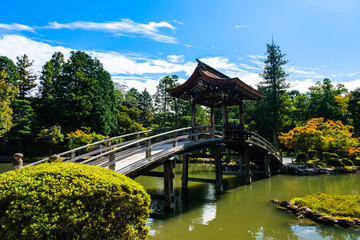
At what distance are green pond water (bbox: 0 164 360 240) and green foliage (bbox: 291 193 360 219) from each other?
0.82 metres

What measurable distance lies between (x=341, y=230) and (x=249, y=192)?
20.1ft

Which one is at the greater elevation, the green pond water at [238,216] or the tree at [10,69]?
the tree at [10,69]

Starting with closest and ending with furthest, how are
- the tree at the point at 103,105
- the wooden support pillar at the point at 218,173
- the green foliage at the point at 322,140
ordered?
the wooden support pillar at the point at 218,173
the green foliage at the point at 322,140
the tree at the point at 103,105

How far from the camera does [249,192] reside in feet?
43.4

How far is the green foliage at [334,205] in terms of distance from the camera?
800 cm

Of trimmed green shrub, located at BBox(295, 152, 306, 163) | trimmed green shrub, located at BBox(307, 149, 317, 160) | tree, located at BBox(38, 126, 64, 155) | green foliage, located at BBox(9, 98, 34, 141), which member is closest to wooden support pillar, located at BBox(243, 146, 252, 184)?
trimmed green shrub, located at BBox(295, 152, 306, 163)

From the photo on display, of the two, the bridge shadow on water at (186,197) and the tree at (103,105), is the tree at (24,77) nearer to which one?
the tree at (103,105)

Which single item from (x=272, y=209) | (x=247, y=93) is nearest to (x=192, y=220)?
(x=272, y=209)

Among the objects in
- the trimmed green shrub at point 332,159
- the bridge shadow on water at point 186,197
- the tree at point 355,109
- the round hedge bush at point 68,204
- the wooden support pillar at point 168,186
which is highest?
the tree at point 355,109

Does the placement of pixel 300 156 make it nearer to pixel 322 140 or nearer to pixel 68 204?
pixel 322 140

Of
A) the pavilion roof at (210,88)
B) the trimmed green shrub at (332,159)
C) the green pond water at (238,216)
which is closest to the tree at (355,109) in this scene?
the trimmed green shrub at (332,159)

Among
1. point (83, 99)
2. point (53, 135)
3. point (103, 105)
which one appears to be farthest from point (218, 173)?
point (83, 99)

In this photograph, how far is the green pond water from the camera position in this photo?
23.3ft

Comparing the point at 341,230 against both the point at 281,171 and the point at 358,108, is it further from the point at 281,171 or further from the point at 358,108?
the point at 358,108
